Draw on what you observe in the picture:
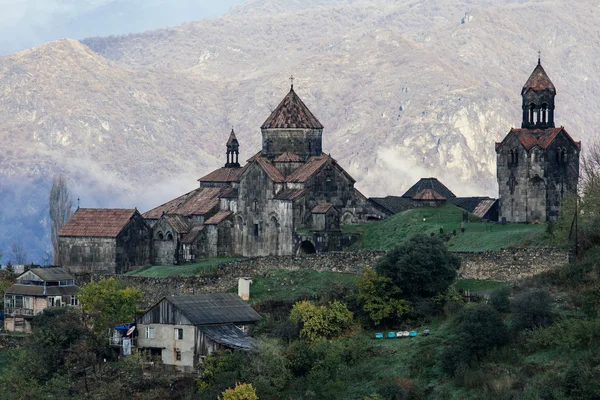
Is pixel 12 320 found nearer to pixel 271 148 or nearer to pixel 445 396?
pixel 271 148

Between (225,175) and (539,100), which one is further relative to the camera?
(225,175)

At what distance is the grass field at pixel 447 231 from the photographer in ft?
285

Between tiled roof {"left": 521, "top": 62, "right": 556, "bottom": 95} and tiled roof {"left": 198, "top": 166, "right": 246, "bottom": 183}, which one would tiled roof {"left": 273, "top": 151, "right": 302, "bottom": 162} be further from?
tiled roof {"left": 521, "top": 62, "right": 556, "bottom": 95}

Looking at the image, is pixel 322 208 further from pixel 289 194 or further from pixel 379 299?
pixel 379 299

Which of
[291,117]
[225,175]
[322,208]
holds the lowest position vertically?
[322,208]

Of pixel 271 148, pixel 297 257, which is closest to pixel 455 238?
pixel 297 257

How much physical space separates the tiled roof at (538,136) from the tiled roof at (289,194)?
1404cm

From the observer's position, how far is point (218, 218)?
107875mm

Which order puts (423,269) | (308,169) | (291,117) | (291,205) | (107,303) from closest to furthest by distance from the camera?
1. (423,269)
2. (107,303)
3. (291,205)
4. (308,169)
5. (291,117)

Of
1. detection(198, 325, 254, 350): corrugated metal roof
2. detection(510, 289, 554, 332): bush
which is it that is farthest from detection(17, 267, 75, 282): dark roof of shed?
detection(510, 289, 554, 332): bush

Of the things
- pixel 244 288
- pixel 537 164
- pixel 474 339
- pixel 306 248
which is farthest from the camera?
pixel 306 248

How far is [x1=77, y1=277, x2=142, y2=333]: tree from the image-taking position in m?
85.1

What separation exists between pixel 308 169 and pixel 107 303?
21.6 m

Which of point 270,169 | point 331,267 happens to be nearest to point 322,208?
point 270,169
